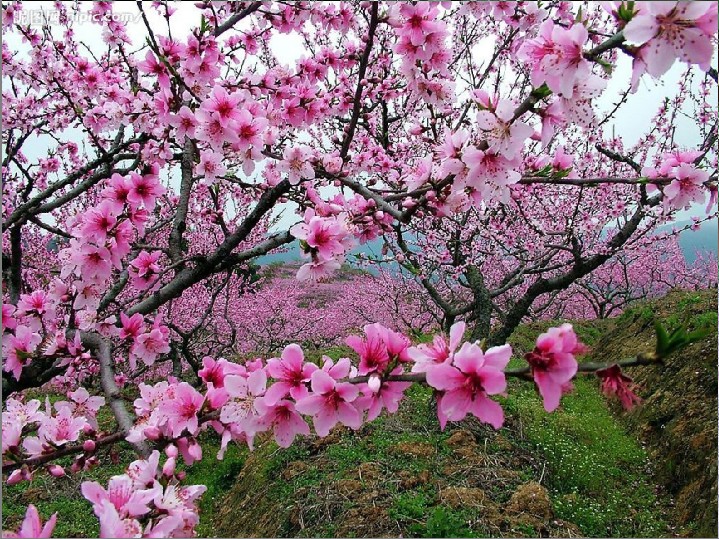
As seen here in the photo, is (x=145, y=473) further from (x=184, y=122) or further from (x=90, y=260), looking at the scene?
(x=184, y=122)

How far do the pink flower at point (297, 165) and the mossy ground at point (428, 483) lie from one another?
199 cm

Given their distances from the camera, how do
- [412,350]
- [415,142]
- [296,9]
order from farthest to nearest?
1. [415,142]
2. [296,9]
3. [412,350]

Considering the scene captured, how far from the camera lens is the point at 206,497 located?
5.00 m

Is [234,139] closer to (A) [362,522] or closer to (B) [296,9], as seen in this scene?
(B) [296,9]

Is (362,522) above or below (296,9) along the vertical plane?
below

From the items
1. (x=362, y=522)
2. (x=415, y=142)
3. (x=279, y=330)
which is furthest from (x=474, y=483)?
(x=279, y=330)

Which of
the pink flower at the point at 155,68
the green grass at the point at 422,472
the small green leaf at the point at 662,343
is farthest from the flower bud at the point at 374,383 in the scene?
the green grass at the point at 422,472

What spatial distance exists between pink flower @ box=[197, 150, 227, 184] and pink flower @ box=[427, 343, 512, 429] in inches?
72.4

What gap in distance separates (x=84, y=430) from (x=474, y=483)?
111 inches

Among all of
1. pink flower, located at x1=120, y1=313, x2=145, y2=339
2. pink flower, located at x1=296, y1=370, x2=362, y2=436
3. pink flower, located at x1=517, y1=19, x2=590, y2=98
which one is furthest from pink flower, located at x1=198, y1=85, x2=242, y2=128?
A: pink flower, located at x1=296, y1=370, x2=362, y2=436

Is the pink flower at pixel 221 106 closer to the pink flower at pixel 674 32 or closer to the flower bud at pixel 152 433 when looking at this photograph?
the flower bud at pixel 152 433

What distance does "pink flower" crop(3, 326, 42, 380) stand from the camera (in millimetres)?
2016

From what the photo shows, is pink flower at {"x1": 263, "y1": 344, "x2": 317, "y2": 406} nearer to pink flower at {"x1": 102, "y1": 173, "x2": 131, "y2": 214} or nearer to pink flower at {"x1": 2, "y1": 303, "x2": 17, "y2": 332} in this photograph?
pink flower at {"x1": 102, "y1": 173, "x2": 131, "y2": 214}

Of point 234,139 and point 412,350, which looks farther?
point 234,139
